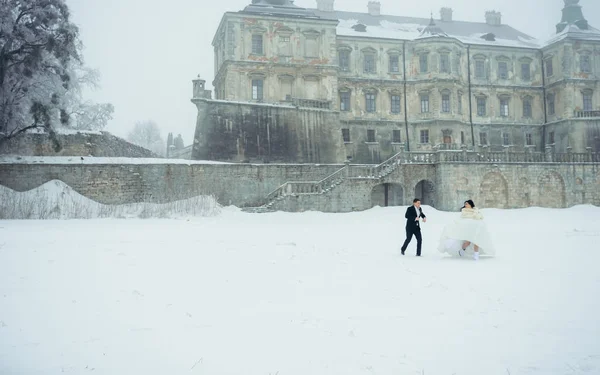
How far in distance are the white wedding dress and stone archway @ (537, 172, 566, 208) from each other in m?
25.2

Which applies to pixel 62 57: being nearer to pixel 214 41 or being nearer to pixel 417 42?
pixel 214 41

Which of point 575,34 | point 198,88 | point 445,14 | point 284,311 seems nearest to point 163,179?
point 198,88

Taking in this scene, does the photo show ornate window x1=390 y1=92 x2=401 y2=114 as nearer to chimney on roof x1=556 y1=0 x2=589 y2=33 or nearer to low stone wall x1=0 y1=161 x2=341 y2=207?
low stone wall x1=0 y1=161 x2=341 y2=207

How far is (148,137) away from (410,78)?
64.5m

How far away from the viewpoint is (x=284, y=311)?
23.5 feet

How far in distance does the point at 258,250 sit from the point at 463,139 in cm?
3749

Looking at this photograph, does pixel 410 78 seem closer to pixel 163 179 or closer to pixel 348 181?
pixel 348 181

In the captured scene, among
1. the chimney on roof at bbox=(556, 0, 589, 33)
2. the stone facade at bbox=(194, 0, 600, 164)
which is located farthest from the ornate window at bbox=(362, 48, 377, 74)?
the chimney on roof at bbox=(556, 0, 589, 33)

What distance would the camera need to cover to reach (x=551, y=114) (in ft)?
157

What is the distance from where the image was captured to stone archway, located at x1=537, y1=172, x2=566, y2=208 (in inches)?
1364

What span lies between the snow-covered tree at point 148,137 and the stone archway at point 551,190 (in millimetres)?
73632

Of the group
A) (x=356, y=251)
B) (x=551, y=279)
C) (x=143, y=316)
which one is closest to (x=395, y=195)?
(x=356, y=251)

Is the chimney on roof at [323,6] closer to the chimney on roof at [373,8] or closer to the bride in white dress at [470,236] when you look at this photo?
the chimney on roof at [373,8]

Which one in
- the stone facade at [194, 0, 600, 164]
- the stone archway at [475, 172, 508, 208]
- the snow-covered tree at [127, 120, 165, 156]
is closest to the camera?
the stone archway at [475, 172, 508, 208]
